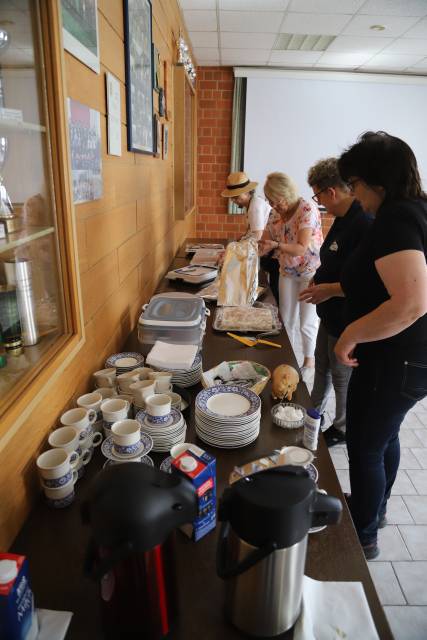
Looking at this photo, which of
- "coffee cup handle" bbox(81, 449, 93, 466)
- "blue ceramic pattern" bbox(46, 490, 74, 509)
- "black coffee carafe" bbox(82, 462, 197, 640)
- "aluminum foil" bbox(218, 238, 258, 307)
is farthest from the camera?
"aluminum foil" bbox(218, 238, 258, 307)

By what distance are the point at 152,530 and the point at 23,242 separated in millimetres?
564

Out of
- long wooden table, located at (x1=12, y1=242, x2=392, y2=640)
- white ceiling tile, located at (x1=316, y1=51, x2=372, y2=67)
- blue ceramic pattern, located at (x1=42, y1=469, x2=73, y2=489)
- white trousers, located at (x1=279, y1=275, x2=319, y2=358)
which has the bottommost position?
white trousers, located at (x1=279, y1=275, x2=319, y2=358)

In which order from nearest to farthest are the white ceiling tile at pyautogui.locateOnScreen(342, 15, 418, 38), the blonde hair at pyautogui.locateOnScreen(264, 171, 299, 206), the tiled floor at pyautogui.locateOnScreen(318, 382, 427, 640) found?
the tiled floor at pyautogui.locateOnScreen(318, 382, 427, 640) → the blonde hair at pyautogui.locateOnScreen(264, 171, 299, 206) → the white ceiling tile at pyautogui.locateOnScreen(342, 15, 418, 38)

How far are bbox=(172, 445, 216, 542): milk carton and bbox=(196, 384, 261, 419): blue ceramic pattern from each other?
0.90ft

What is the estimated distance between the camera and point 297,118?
17.7 ft

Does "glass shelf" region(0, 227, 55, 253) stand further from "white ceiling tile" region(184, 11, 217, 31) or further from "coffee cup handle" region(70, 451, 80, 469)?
"white ceiling tile" region(184, 11, 217, 31)

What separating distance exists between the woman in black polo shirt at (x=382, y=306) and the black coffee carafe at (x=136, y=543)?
84cm

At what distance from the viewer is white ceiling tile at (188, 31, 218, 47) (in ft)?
12.7

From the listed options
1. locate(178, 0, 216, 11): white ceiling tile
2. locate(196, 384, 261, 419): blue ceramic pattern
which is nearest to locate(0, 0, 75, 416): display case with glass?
locate(196, 384, 261, 419): blue ceramic pattern

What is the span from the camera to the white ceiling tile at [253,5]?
313 centimetres

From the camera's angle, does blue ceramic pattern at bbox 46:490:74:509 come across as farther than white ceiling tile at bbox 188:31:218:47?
No

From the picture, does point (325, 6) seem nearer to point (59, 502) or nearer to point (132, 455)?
point (132, 455)

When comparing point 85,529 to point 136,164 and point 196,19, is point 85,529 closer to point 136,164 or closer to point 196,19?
point 136,164

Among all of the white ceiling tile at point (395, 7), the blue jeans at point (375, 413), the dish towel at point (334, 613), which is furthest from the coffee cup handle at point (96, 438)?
the white ceiling tile at point (395, 7)
